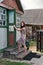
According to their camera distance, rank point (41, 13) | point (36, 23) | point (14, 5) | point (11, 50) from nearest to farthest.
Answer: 1. point (11, 50)
2. point (14, 5)
3. point (36, 23)
4. point (41, 13)

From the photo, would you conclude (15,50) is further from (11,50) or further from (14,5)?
(14,5)

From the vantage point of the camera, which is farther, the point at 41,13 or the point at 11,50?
the point at 41,13

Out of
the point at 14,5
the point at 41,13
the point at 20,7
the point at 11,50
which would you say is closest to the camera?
the point at 11,50

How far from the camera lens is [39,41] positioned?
16.2 meters

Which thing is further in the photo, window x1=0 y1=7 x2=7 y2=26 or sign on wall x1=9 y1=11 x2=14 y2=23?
sign on wall x1=9 y1=11 x2=14 y2=23

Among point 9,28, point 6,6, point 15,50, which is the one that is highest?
point 6,6

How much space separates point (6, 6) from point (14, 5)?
2384 mm

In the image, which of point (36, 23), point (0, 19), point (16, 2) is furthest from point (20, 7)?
point (36, 23)

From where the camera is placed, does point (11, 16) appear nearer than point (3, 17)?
No

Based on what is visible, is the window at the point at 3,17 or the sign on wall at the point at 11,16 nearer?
the window at the point at 3,17

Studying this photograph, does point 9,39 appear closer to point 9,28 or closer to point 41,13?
point 9,28

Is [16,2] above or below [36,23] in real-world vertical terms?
above

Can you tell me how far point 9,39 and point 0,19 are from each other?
4.63 feet

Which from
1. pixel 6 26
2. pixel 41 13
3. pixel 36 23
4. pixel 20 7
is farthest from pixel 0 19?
pixel 41 13
